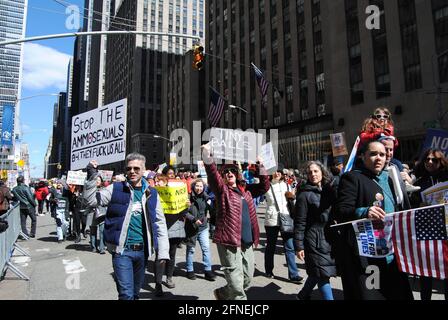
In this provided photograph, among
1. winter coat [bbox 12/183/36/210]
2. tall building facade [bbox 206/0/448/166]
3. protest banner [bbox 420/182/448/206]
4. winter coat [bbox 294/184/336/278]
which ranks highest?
tall building facade [bbox 206/0/448/166]

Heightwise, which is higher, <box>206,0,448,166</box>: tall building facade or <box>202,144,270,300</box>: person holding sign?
<box>206,0,448,166</box>: tall building facade

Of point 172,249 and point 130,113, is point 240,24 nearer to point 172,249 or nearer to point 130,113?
point 172,249

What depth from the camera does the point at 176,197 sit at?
20.7ft

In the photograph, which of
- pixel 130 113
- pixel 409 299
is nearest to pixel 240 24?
pixel 409 299

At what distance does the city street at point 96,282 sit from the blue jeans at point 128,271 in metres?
1.74

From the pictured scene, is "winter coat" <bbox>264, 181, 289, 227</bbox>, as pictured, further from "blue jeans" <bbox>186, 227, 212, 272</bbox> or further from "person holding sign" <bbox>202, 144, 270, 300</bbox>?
"person holding sign" <bbox>202, 144, 270, 300</bbox>

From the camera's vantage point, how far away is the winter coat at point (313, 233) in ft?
14.3

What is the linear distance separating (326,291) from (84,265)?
5.84 meters

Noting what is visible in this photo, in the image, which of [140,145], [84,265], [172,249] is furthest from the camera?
[140,145]

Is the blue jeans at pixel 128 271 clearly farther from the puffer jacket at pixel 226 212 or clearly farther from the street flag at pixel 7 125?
the street flag at pixel 7 125

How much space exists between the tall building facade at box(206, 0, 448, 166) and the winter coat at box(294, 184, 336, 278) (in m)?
13.3

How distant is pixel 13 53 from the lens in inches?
1916

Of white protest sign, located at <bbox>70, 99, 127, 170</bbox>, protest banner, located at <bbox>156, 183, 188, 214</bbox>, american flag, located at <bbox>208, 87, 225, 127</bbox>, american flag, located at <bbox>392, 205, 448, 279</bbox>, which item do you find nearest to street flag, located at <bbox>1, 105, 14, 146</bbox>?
american flag, located at <bbox>208, 87, 225, 127</bbox>

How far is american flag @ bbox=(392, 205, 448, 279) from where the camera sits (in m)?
2.77
